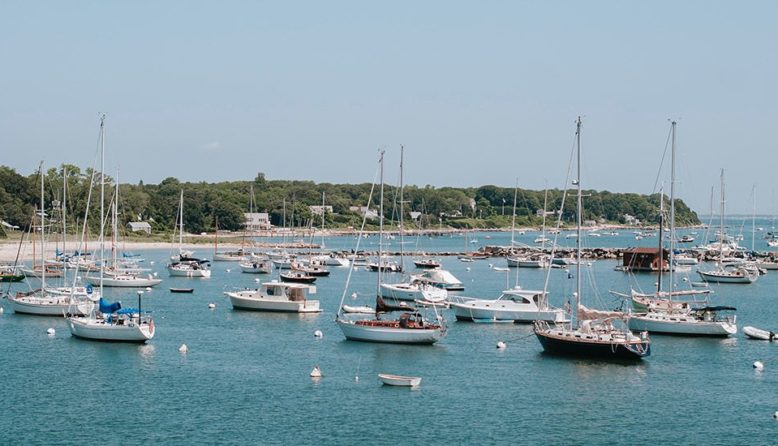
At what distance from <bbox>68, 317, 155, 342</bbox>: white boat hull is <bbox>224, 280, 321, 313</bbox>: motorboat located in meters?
16.4

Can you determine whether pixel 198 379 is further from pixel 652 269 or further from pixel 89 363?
pixel 652 269

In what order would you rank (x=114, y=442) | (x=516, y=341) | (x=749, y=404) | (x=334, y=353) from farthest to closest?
(x=516, y=341), (x=334, y=353), (x=749, y=404), (x=114, y=442)

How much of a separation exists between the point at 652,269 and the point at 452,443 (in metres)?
95.8

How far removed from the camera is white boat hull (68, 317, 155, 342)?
58.2 meters

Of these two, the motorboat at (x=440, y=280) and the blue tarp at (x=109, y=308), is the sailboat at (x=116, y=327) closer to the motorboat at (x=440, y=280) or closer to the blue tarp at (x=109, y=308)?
the blue tarp at (x=109, y=308)

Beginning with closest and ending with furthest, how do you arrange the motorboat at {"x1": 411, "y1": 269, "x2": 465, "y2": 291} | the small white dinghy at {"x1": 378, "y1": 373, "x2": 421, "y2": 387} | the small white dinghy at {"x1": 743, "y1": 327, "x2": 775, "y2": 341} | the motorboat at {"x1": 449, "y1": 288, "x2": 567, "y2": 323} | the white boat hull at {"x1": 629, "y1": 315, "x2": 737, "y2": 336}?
1. the small white dinghy at {"x1": 378, "y1": 373, "x2": 421, "y2": 387}
2. the white boat hull at {"x1": 629, "y1": 315, "x2": 737, "y2": 336}
3. the small white dinghy at {"x1": 743, "y1": 327, "x2": 775, "y2": 341}
4. the motorboat at {"x1": 449, "y1": 288, "x2": 567, "y2": 323}
5. the motorboat at {"x1": 411, "y1": 269, "x2": 465, "y2": 291}

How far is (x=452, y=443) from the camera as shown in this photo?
3891 centimetres

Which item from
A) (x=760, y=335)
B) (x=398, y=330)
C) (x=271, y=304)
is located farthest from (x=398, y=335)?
(x=760, y=335)

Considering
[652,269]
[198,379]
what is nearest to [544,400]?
[198,379]

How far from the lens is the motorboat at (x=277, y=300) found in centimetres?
7481

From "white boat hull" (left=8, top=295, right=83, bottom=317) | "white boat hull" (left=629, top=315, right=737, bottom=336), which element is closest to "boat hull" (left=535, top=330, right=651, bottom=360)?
"white boat hull" (left=629, top=315, right=737, bottom=336)

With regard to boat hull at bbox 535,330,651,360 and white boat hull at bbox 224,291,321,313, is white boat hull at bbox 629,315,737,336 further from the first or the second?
white boat hull at bbox 224,291,321,313

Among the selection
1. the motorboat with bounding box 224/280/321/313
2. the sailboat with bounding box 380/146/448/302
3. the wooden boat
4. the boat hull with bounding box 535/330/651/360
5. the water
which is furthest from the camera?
the wooden boat

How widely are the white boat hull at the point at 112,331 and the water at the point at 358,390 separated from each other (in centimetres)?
68
